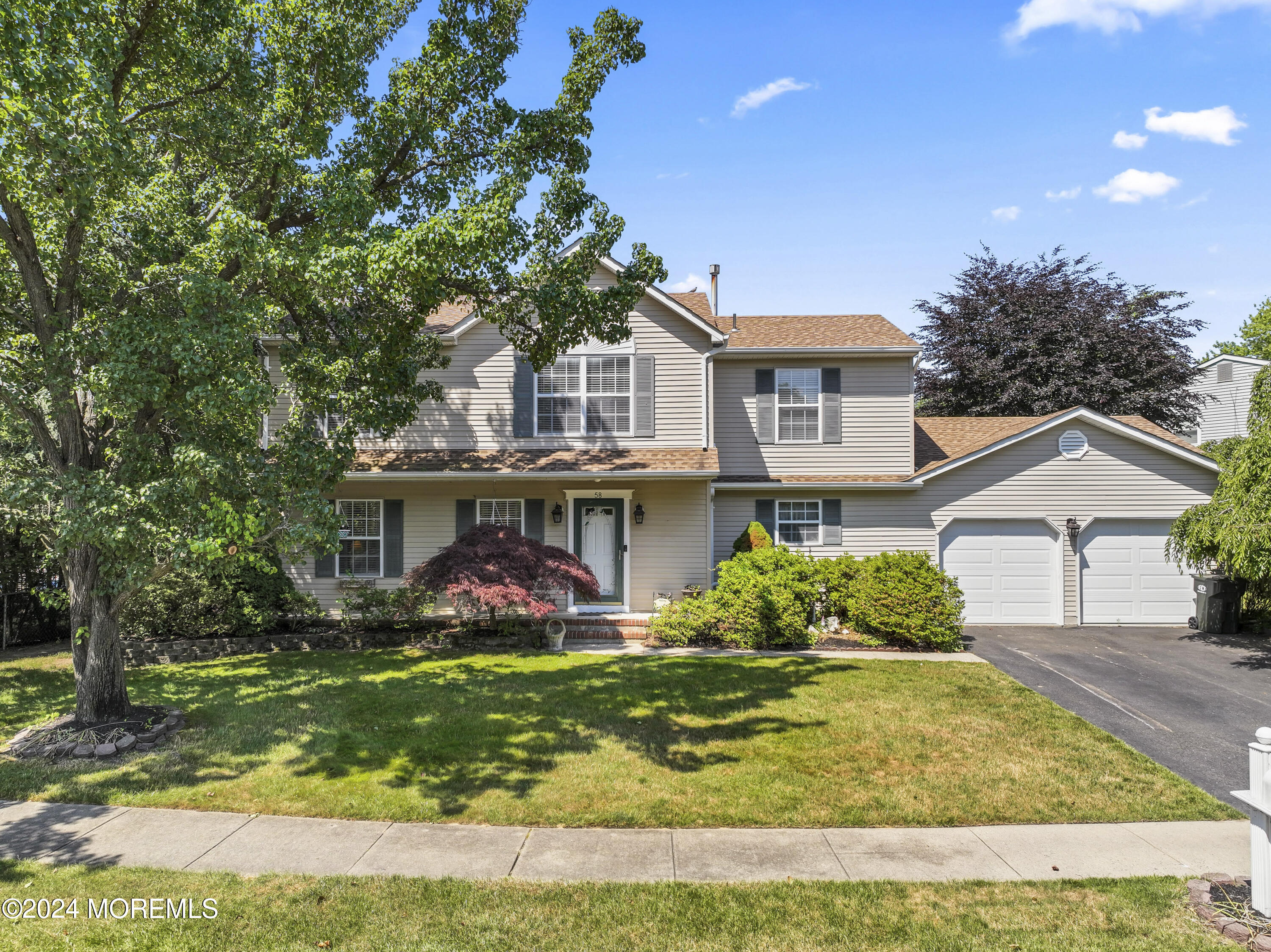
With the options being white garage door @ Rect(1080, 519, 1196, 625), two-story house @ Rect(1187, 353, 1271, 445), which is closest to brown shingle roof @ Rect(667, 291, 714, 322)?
white garage door @ Rect(1080, 519, 1196, 625)

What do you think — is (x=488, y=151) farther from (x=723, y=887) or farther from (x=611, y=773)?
(x=723, y=887)

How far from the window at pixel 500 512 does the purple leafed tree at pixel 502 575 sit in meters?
1.99

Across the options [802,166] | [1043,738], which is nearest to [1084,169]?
[802,166]

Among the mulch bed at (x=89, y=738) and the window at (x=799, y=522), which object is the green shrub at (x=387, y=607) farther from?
the window at (x=799, y=522)

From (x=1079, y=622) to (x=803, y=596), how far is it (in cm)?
639

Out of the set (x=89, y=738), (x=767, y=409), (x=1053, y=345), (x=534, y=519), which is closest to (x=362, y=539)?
(x=534, y=519)

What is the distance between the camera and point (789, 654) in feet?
39.5

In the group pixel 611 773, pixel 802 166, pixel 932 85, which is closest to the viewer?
pixel 611 773

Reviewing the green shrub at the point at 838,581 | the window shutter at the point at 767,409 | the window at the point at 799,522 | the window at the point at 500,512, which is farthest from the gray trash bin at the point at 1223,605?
the window at the point at 500,512

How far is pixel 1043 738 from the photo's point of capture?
310 inches

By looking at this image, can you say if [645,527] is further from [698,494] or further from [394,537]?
[394,537]

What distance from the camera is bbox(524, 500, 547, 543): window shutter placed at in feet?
48.3

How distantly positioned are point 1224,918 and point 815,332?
43.9 ft

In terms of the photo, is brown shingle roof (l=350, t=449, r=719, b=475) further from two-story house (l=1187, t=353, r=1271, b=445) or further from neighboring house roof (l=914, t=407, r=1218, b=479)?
two-story house (l=1187, t=353, r=1271, b=445)
